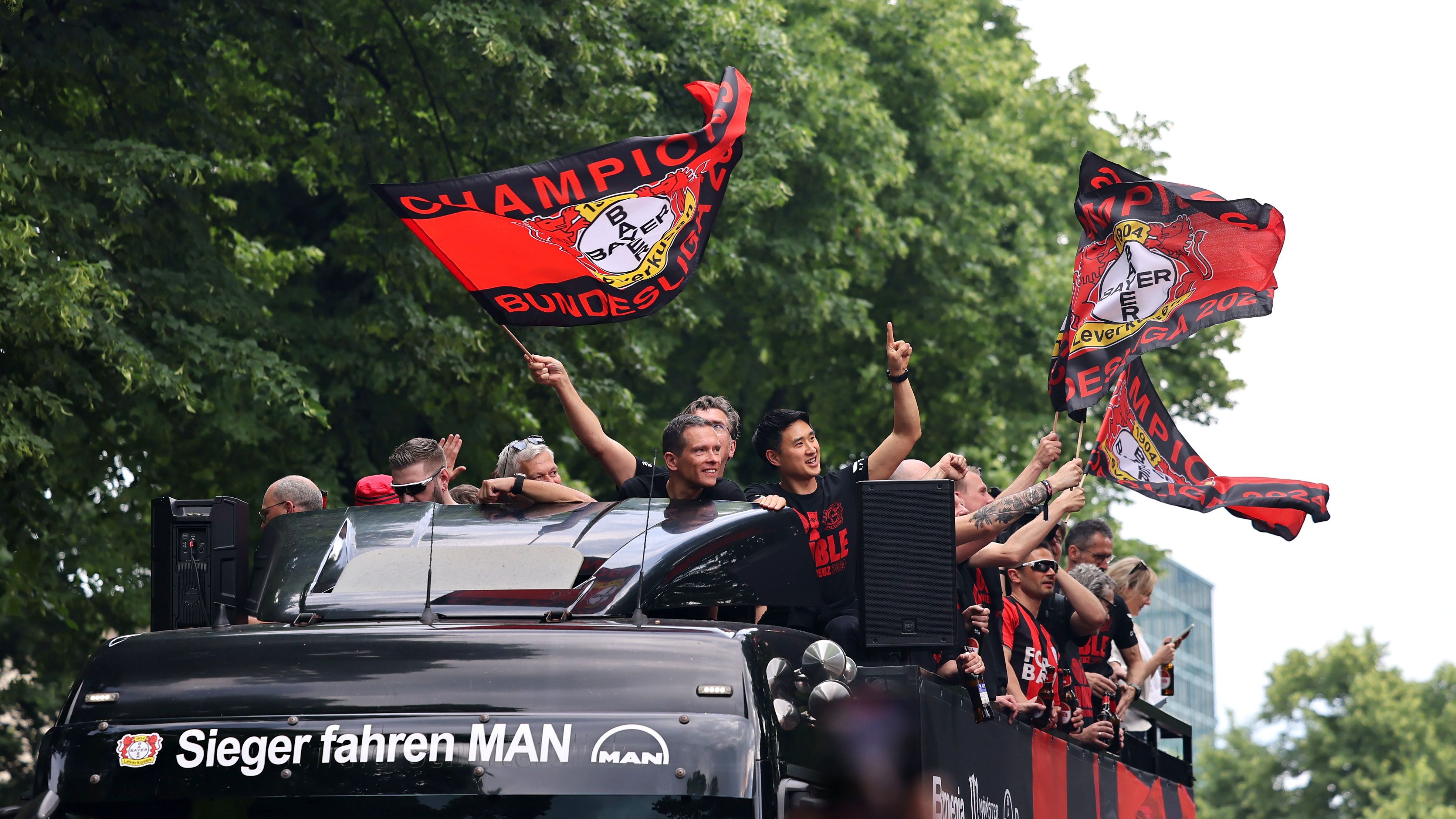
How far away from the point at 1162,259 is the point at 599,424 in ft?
11.0

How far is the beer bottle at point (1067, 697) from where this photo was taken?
23.8 feet

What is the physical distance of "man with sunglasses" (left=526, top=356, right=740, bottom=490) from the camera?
709cm

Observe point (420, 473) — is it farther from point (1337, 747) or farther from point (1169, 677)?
point (1337, 747)

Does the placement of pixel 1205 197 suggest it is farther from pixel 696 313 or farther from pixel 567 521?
pixel 696 313

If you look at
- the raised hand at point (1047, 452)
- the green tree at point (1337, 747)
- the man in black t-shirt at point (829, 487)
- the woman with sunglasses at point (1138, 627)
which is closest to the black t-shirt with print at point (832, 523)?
the man in black t-shirt at point (829, 487)

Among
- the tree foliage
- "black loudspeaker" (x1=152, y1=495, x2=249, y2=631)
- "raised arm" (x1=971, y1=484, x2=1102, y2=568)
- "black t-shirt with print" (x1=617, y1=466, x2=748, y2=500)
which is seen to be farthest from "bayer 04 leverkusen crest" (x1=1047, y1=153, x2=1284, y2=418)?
the tree foliage

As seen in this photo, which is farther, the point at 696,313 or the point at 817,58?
the point at 817,58

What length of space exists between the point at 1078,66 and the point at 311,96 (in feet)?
51.9

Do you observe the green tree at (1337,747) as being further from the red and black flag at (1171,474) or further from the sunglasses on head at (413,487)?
the sunglasses on head at (413,487)

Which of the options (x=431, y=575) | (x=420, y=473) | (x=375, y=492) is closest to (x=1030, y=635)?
(x=420, y=473)

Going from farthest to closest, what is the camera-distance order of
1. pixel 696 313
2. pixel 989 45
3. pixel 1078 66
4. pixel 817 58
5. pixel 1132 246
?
1. pixel 1078 66
2. pixel 989 45
3. pixel 817 58
4. pixel 696 313
5. pixel 1132 246

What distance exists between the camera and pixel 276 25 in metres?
14.9

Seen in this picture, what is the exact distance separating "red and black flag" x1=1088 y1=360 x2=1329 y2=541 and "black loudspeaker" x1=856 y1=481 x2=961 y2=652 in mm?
4396

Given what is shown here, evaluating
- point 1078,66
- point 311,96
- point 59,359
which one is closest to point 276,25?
point 311,96
